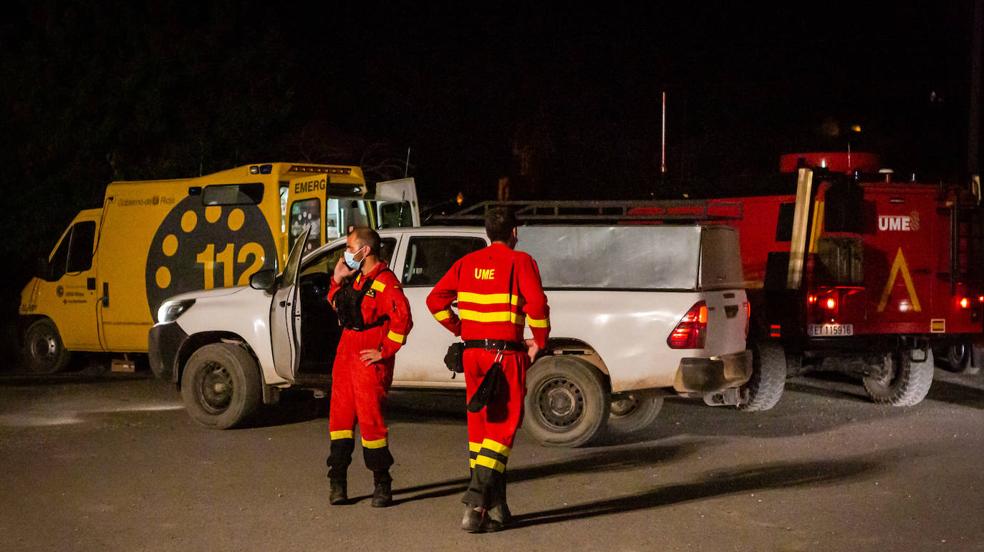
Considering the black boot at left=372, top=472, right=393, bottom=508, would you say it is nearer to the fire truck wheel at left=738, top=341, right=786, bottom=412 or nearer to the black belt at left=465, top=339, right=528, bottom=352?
the black belt at left=465, top=339, right=528, bottom=352

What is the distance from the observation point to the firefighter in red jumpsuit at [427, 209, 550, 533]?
6.88 metres

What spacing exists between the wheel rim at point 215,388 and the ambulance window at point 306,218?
9.55 ft

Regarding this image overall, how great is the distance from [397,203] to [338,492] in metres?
7.41

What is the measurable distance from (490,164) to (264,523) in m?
21.4

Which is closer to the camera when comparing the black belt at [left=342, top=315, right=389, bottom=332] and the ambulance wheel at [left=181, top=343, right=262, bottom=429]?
the black belt at [left=342, top=315, right=389, bottom=332]

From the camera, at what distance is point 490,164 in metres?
28.3

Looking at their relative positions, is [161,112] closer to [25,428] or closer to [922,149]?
[25,428]

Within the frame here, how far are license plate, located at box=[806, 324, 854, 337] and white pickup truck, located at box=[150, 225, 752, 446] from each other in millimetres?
1914

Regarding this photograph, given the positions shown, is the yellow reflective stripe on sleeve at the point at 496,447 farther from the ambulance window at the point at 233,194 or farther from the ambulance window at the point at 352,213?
the ambulance window at the point at 233,194

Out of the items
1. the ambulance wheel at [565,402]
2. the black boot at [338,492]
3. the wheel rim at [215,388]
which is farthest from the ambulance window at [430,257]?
the black boot at [338,492]

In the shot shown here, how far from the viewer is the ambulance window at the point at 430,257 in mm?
10539

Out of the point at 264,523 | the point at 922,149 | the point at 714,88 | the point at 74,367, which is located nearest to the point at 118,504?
the point at 264,523

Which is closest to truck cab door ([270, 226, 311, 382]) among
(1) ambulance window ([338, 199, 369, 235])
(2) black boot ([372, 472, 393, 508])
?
(2) black boot ([372, 472, 393, 508])

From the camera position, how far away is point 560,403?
9969mm
